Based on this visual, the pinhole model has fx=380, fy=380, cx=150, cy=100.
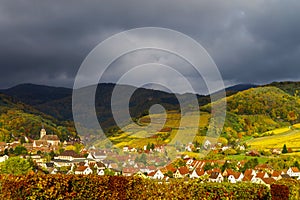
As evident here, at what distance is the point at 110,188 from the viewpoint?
31.1ft

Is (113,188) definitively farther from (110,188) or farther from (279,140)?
(279,140)

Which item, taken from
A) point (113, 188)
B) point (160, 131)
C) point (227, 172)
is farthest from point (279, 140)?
point (113, 188)

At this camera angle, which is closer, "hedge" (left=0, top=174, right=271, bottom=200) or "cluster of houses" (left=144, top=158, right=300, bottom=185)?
"hedge" (left=0, top=174, right=271, bottom=200)

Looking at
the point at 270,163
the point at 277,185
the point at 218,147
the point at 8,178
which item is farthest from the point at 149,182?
the point at 218,147

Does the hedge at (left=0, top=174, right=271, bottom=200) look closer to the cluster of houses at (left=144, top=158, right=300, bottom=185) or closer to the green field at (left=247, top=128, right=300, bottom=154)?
the cluster of houses at (left=144, top=158, right=300, bottom=185)

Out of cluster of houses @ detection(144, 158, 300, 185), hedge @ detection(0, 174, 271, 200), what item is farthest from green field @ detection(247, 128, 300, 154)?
hedge @ detection(0, 174, 271, 200)

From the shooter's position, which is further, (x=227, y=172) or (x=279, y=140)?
(x=279, y=140)

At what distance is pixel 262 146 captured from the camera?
96.1 metres

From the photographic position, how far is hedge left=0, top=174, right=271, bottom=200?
26.1 feet

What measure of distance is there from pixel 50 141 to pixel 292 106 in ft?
314

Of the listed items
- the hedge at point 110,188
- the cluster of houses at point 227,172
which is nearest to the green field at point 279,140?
the cluster of houses at point 227,172

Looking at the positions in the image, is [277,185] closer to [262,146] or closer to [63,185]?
[63,185]

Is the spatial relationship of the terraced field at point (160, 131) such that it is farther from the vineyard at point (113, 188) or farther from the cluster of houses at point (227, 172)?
the vineyard at point (113, 188)

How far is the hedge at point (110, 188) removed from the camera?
7957 millimetres
